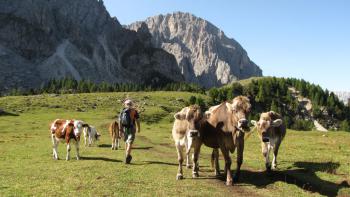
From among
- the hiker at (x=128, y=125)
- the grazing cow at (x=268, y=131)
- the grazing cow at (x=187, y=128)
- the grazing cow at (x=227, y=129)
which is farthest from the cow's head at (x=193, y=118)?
the hiker at (x=128, y=125)

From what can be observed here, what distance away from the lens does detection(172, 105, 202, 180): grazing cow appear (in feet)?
61.7

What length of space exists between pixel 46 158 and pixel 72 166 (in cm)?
654

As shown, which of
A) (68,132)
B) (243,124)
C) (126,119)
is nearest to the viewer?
(243,124)

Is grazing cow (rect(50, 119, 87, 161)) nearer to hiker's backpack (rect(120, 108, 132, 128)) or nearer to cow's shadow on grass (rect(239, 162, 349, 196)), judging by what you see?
hiker's backpack (rect(120, 108, 132, 128))

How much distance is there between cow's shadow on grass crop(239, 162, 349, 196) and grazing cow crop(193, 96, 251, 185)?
4.86ft

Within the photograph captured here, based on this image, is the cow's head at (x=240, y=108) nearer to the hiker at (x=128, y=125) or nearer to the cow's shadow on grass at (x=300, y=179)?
the cow's shadow on grass at (x=300, y=179)

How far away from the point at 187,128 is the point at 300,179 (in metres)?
7.10

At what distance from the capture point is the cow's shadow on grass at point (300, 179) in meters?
19.8

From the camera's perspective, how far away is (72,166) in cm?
2389

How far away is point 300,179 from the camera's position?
70.8 ft

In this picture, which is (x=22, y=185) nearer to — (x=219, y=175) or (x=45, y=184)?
(x=45, y=184)

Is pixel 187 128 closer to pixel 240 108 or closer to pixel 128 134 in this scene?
pixel 240 108

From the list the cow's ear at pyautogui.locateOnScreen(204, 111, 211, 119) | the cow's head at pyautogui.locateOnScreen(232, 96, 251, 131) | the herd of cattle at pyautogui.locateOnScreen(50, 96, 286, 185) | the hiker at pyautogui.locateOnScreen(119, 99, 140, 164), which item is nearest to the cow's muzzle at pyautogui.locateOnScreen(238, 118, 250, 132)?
the herd of cattle at pyautogui.locateOnScreen(50, 96, 286, 185)

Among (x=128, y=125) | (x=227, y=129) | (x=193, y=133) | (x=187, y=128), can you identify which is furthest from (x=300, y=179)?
(x=128, y=125)
